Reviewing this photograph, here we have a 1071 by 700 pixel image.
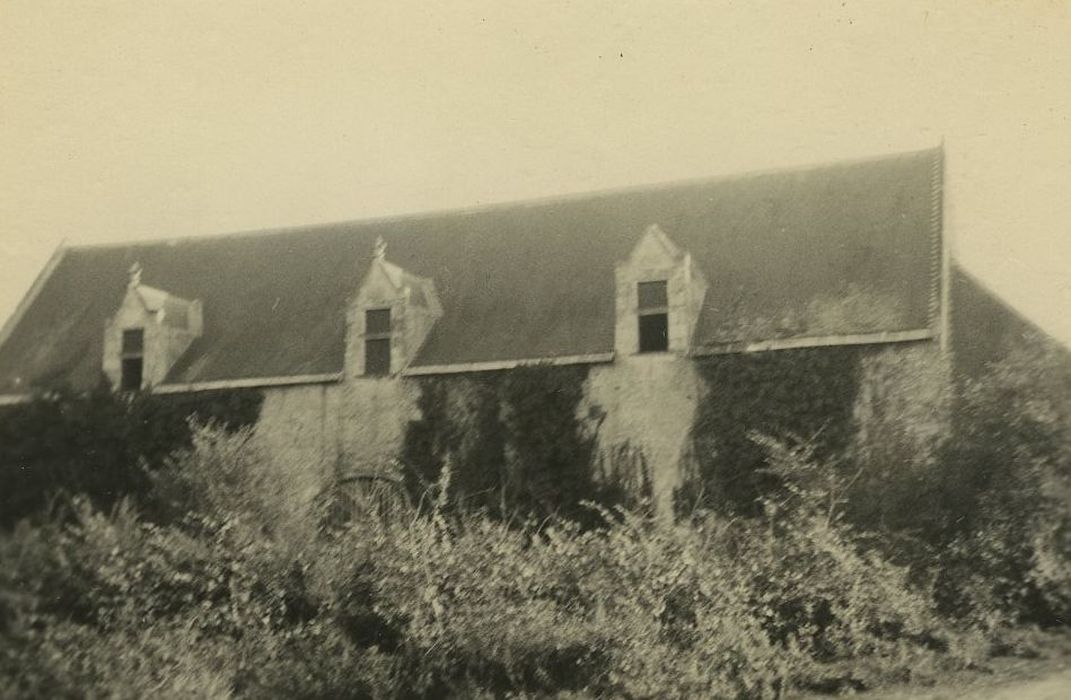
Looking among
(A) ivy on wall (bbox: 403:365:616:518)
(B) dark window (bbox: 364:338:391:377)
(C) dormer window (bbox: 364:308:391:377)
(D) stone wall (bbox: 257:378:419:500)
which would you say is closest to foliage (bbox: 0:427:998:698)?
(A) ivy on wall (bbox: 403:365:616:518)

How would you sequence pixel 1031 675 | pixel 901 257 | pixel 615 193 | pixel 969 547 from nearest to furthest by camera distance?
pixel 1031 675 → pixel 969 547 → pixel 901 257 → pixel 615 193

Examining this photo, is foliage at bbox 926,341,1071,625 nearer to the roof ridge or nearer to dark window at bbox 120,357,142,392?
the roof ridge

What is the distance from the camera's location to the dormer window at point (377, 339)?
13.4 meters

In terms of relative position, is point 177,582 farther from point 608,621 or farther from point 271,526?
point 608,621

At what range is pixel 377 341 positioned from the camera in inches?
533

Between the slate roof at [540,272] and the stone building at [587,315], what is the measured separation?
0.03 m

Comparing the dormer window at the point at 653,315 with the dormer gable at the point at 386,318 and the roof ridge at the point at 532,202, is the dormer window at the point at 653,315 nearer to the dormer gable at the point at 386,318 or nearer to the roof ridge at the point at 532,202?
the roof ridge at the point at 532,202

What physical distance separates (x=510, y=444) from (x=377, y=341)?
8.73ft

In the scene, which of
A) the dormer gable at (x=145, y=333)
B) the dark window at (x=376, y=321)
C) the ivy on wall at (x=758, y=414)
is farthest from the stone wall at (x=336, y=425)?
the ivy on wall at (x=758, y=414)

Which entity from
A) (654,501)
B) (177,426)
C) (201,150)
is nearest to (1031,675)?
(654,501)

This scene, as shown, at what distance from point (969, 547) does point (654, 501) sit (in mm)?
3490

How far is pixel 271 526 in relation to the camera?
8836 mm

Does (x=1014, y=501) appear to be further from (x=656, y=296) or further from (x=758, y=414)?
(x=656, y=296)

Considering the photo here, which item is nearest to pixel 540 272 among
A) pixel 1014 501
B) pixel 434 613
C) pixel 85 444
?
pixel 85 444
